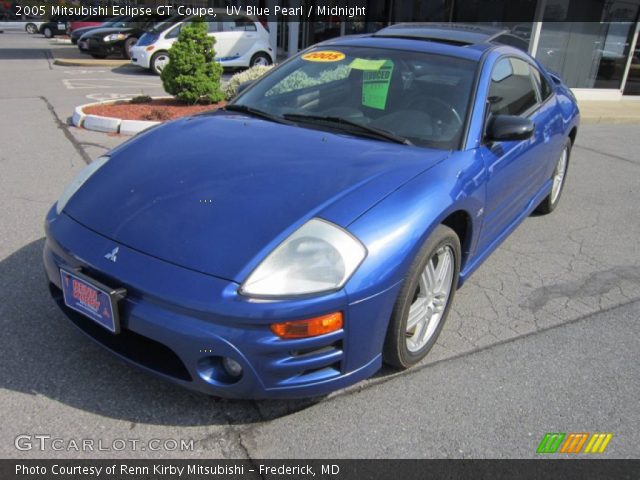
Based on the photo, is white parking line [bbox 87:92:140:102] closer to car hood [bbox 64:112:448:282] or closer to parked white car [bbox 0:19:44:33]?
car hood [bbox 64:112:448:282]

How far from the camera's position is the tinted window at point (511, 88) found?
3209 millimetres

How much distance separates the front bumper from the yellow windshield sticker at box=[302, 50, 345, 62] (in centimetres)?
191

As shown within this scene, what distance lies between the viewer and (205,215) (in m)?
2.16

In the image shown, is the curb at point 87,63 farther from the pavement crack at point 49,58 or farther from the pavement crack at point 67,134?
the pavement crack at point 67,134

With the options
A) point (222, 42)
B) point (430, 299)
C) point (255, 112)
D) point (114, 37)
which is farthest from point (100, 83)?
point (430, 299)

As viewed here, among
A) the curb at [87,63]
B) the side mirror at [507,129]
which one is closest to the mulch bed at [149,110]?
the side mirror at [507,129]

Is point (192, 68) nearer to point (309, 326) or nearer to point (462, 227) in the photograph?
point (462, 227)

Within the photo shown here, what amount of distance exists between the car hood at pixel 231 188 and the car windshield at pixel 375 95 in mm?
177

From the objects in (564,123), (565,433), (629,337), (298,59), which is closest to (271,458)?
(565,433)

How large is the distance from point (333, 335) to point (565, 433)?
3.81 ft

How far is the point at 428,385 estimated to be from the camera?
250 cm

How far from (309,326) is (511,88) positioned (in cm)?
248

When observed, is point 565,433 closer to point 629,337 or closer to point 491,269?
point 629,337

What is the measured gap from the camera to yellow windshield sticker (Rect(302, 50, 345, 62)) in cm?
341
